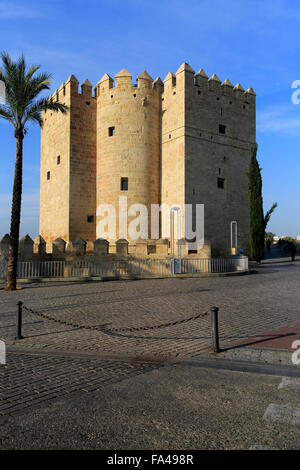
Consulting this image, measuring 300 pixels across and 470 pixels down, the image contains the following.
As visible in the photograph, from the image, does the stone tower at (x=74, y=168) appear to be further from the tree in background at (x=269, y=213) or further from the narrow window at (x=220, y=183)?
the tree in background at (x=269, y=213)

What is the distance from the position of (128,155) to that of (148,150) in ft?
5.07

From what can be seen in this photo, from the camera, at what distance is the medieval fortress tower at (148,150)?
25.0m

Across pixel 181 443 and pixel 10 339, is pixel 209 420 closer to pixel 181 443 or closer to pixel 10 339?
pixel 181 443

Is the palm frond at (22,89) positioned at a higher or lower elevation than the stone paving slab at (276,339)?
higher

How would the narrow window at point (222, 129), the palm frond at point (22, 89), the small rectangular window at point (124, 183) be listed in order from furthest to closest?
the narrow window at point (222, 129) → the small rectangular window at point (124, 183) → the palm frond at point (22, 89)

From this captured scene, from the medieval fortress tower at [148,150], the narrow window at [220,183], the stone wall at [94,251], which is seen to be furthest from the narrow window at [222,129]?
the stone wall at [94,251]

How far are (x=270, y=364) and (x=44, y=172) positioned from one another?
2850cm

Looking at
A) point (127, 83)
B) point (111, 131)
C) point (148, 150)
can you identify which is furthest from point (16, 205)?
point (127, 83)

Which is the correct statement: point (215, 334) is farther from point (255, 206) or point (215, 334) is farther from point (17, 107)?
point (255, 206)

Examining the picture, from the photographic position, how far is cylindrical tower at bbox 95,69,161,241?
83.3ft

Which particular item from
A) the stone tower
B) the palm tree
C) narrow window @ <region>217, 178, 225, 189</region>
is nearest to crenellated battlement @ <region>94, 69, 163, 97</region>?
the stone tower

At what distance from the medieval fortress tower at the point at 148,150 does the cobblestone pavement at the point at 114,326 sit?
12816 millimetres

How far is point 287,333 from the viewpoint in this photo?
21.8ft
